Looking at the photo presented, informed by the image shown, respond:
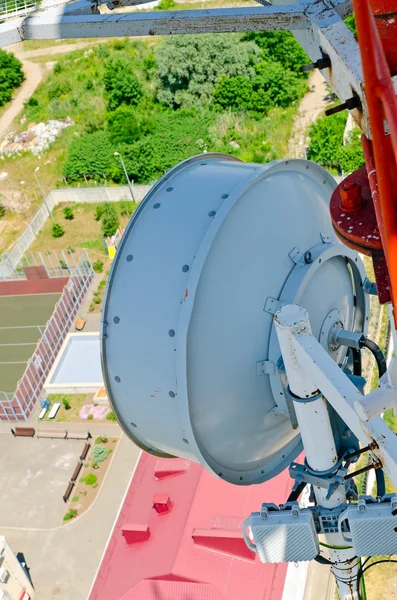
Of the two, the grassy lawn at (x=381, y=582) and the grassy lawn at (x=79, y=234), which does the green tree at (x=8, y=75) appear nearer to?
the grassy lawn at (x=79, y=234)

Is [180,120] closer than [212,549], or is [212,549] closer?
[212,549]

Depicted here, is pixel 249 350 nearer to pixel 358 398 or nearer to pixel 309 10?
pixel 358 398

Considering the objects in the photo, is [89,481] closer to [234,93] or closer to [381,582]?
[381,582]

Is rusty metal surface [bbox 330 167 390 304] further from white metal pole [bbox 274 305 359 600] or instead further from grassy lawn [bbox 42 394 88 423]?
grassy lawn [bbox 42 394 88 423]

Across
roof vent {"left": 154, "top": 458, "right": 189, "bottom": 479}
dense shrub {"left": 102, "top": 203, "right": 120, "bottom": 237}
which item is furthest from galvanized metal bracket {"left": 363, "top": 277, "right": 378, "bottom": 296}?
dense shrub {"left": 102, "top": 203, "right": 120, "bottom": 237}

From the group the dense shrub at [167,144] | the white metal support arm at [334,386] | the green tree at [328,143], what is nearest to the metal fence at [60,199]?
the dense shrub at [167,144]

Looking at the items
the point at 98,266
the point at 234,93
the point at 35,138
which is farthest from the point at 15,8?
the point at 35,138

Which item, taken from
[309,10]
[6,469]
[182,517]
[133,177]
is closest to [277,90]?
[133,177]
